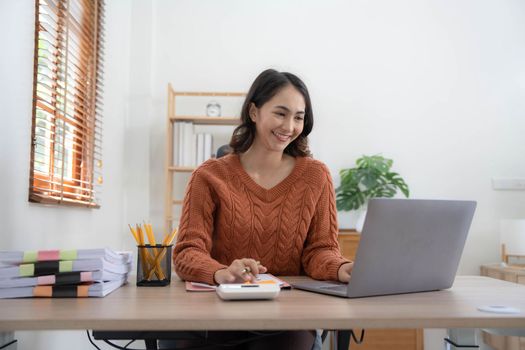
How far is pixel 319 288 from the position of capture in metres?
1.14

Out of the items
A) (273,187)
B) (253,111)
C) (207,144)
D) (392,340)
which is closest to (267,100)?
(253,111)

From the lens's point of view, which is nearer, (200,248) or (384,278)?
(384,278)

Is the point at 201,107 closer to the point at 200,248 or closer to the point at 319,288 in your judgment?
the point at 200,248

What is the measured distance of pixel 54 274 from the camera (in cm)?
108

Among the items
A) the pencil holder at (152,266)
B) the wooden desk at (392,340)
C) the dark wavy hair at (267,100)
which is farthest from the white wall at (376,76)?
the pencil holder at (152,266)

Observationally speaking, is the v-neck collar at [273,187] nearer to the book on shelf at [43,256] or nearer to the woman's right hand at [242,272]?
the woman's right hand at [242,272]

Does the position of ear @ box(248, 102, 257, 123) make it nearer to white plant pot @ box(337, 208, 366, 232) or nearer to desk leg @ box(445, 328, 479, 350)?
desk leg @ box(445, 328, 479, 350)

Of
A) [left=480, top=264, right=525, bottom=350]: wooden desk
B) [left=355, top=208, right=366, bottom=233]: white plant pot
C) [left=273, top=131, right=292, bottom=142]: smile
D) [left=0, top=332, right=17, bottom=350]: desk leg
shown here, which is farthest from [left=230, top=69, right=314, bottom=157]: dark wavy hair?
[left=480, top=264, right=525, bottom=350]: wooden desk

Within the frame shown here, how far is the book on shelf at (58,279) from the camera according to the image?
1.06 meters

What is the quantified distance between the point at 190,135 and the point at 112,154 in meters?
0.53

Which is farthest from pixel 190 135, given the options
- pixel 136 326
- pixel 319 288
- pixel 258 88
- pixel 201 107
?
pixel 136 326

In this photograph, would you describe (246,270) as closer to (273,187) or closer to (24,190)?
(273,187)

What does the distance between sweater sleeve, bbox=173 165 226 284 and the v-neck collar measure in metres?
0.11

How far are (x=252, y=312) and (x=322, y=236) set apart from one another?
720mm
